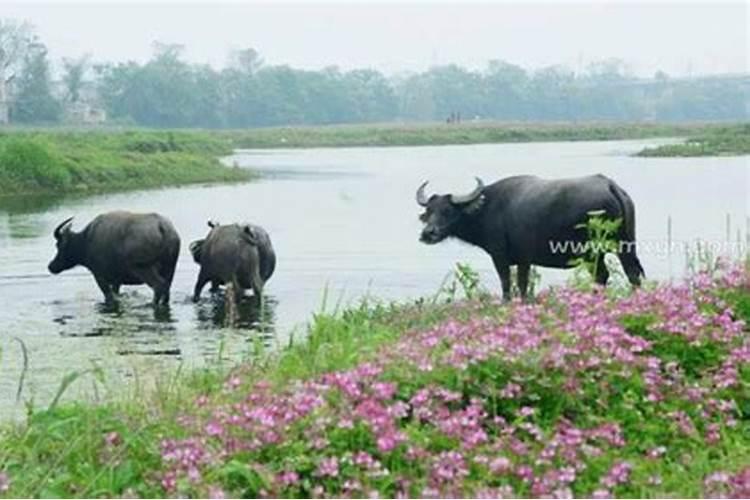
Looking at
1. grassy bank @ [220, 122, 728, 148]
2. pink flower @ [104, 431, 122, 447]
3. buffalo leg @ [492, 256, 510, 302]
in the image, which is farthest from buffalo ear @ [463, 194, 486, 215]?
grassy bank @ [220, 122, 728, 148]

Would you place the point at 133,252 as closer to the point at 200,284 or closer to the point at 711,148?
the point at 200,284

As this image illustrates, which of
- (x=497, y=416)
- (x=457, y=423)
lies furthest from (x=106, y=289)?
(x=457, y=423)

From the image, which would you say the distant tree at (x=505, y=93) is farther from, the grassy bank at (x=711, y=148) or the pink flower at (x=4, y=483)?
the pink flower at (x=4, y=483)

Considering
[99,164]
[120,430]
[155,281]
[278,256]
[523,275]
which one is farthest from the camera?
[99,164]

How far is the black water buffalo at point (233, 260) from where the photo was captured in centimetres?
1242

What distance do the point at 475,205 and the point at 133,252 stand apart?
3629 mm

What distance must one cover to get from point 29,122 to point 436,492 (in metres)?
73.3

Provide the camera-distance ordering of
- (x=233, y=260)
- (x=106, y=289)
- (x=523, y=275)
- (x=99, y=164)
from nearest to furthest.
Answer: (x=523, y=275)
(x=233, y=260)
(x=106, y=289)
(x=99, y=164)

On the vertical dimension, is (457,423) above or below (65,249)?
above

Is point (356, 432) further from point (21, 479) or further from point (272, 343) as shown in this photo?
point (272, 343)

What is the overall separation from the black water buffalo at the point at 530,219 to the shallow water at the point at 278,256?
897 millimetres

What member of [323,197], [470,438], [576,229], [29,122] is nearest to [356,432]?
[470,438]

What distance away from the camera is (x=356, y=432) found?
4.70 metres

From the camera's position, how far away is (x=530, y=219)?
34.6 feet
